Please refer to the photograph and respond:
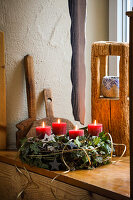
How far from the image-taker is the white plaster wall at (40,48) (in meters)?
1.58

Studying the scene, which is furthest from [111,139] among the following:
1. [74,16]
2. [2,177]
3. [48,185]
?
[74,16]

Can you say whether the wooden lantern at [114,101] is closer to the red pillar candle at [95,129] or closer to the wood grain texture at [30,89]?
the red pillar candle at [95,129]

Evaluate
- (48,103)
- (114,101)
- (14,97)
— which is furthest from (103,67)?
(14,97)

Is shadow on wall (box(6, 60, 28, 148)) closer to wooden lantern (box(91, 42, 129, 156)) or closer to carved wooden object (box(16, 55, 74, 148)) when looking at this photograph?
carved wooden object (box(16, 55, 74, 148))

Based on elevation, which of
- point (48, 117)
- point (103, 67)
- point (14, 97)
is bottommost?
point (48, 117)

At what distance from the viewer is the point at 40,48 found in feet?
5.52

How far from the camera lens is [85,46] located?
1.89 metres

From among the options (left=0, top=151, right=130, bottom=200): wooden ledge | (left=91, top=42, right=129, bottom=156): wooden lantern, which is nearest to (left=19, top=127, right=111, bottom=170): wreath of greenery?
(left=0, top=151, right=130, bottom=200): wooden ledge

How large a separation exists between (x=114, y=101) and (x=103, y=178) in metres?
0.43

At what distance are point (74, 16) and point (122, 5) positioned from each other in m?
0.39

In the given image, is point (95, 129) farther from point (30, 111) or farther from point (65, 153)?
point (30, 111)

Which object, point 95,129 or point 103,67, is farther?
point 103,67

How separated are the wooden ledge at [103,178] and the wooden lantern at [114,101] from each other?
142mm

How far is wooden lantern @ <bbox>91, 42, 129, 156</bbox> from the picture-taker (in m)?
1.40
